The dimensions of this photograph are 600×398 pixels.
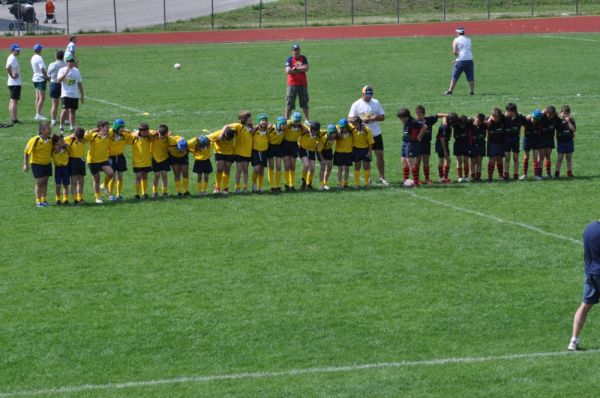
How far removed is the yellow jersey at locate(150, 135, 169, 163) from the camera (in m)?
21.0

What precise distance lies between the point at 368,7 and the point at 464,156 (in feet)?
131

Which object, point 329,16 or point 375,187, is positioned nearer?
point 375,187

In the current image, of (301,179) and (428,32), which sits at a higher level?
(428,32)

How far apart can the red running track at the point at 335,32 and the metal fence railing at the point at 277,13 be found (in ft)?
6.93

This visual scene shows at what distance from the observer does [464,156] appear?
22.2 m

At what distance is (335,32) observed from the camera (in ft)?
170

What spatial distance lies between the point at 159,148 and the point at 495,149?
20.4 ft

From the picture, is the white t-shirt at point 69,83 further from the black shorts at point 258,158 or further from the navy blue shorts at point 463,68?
the navy blue shorts at point 463,68

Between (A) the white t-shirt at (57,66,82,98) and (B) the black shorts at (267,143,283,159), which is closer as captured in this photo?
(B) the black shorts at (267,143,283,159)

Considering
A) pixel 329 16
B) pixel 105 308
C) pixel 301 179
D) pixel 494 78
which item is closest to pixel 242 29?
pixel 329 16

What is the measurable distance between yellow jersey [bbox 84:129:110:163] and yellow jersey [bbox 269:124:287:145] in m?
2.94

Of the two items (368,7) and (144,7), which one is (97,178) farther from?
(144,7)

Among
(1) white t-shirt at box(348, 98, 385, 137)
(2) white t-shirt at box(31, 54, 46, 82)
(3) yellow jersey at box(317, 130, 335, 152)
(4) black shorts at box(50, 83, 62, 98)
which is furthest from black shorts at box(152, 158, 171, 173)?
(2) white t-shirt at box(31, 54, 46, 82)

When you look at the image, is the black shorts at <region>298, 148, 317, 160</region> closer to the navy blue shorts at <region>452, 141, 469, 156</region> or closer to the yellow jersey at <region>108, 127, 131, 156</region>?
the navy blue shorts at <region>452, 141, 469, 156</region>
